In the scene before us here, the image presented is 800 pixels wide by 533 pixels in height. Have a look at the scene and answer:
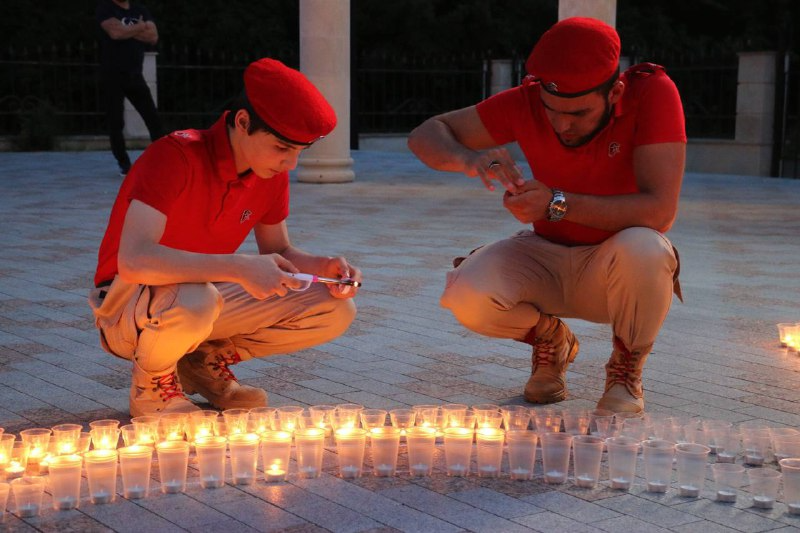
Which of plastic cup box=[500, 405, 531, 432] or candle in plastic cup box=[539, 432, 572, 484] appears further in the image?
plastic cup box=[500, 405, 531, 432]

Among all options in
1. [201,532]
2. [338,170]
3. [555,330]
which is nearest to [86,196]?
[338,170]

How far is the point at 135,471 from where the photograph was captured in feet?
11.3

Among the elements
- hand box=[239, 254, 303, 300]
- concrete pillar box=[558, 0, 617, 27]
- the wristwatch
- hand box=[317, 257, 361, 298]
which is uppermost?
concrete pillar box=[558, 0, 617, 27]

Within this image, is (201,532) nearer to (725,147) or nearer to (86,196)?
(86,196)

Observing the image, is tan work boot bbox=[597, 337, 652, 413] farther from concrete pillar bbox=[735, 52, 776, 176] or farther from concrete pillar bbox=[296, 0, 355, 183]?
concrete pillar bbox=[735, 52, 776, 176]

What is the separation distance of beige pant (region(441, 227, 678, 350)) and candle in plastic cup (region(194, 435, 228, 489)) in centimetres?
134

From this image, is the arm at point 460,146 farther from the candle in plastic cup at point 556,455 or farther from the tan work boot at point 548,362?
the candle in plastic cup at point 556,455

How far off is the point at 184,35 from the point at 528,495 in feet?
83.1

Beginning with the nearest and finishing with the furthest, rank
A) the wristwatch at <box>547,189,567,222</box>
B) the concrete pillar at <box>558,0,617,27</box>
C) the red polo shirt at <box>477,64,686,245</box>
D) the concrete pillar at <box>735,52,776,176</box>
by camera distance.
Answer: the wristwatch at <box>547,189,567,222</box>
the red polo shirt at <box>477,64,686,245</box>
the concrete pillar at <box>558,0,617,27</box>
the concrete pillar at <box>735,52,776,176</box>

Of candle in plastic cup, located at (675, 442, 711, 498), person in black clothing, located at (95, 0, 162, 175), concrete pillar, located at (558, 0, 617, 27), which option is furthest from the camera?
person in black clothing, located at (95, 0, 162, 175)

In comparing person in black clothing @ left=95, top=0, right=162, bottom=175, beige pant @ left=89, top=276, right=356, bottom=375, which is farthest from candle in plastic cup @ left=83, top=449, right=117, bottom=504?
person in black clothing @ left=95, top=0, right=162, bottom=175

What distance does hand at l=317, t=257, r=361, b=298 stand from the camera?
14.1 feet

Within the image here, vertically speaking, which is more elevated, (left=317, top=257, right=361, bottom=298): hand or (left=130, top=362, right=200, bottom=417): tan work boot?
(left=317, top=257, right=361, bottom=298): hand

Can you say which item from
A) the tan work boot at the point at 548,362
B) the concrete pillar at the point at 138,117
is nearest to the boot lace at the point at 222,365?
the tan work boot at the point at 548,362
